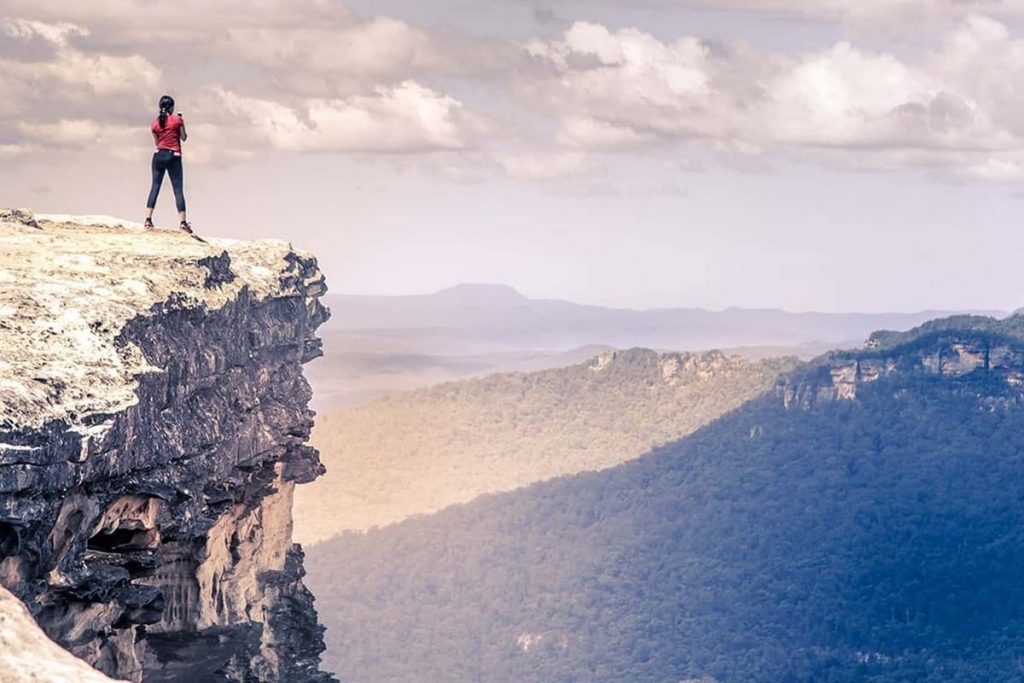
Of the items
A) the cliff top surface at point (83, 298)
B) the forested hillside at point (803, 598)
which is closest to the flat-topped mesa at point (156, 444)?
the cliff top surface at point (83, 298)

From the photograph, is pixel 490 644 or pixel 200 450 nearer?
pixel 200 450

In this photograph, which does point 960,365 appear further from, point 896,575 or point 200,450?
point 200,450

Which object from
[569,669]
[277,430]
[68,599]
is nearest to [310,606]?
[277,430]

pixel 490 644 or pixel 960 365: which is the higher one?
pixel 960 365

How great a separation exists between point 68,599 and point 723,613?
155 metres

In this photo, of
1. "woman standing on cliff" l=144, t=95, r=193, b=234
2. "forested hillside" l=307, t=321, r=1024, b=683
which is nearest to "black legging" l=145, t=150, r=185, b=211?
"woman standing on cliff" l=144, t=95, r=193, b=234

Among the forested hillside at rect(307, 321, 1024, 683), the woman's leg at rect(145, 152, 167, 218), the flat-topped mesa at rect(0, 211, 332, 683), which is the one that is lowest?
the forested hillside at rect(307, 321, 1024, 683)

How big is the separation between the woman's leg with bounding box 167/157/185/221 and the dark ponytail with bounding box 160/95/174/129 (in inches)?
31.7

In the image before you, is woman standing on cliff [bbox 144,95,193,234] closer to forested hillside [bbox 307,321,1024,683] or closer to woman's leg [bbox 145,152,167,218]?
woman's leg [bbox 145,152,167,218]

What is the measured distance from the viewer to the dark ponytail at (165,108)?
40.1 m

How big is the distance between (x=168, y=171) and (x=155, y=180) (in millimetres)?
291

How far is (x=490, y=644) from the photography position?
182 meters

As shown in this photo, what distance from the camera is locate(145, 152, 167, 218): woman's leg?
136 feet

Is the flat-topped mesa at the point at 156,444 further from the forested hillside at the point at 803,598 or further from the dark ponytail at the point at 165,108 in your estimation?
the forested hillside at the point at 803,598
